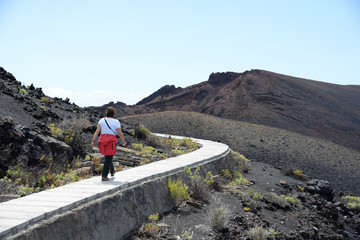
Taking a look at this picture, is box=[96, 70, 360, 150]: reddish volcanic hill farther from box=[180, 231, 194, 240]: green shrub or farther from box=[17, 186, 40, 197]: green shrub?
box=[17, 186, 40, 197]: green shrub

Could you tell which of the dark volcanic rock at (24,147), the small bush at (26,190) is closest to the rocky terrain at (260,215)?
the small bush at (26,190)

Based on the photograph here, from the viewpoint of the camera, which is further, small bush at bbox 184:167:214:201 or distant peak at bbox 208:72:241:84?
distant peak at bbox 208:72:241:84

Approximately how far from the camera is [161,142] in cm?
1598

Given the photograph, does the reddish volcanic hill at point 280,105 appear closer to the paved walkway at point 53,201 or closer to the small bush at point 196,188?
the small bush at point 196,188

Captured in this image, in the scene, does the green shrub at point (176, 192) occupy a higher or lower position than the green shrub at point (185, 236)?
higher

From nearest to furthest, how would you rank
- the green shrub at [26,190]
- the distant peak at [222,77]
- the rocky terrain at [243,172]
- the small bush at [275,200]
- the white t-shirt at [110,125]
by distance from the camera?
the green shrub at [26,190] → the white t-shirt at [110,125] → the rocky terrain at [243,172] → the small bush at [275,200] → the distant peak at [222,77]

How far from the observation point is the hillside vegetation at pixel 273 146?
23.3 meters

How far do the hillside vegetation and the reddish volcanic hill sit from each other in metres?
12.9

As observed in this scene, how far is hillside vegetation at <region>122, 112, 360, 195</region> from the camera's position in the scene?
23297 millimetres

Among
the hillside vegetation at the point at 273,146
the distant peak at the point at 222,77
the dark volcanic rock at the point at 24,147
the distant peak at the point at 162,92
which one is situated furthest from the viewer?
the distant peak at the point at 162,92

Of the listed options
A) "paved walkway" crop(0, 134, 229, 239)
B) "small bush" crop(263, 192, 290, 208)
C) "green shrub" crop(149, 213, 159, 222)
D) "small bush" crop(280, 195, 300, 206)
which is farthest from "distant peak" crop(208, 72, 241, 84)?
"green shrub" crop(149, 213, 159, 222)

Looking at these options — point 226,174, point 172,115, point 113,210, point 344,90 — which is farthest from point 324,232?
point 344,90

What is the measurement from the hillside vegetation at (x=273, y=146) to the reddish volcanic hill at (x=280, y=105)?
1290 centimetres

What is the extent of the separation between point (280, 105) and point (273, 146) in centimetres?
2446
